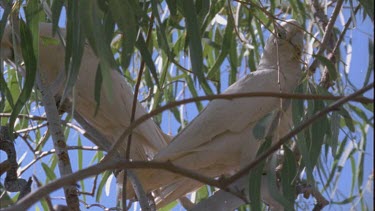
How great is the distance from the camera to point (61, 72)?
2211 mm

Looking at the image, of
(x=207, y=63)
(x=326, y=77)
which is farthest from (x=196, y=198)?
(x=326, y=77)

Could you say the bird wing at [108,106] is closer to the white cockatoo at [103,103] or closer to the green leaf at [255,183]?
the white cockatoo at [103,103]

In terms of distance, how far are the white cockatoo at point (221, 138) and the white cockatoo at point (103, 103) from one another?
0.47 feet

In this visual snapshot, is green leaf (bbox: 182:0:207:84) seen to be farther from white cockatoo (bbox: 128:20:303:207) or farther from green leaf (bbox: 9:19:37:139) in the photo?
white cockatoo (bbox: 128:20:303:207)

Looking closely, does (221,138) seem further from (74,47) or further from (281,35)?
(74,47)

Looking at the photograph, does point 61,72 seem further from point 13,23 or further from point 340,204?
point 340,204

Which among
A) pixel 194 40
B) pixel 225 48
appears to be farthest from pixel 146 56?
pixel 225 48

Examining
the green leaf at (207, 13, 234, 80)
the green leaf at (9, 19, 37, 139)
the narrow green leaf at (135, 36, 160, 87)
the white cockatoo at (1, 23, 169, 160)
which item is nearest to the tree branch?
the green leaf at (9, 19, 37, 139)

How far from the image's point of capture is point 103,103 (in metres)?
2.23

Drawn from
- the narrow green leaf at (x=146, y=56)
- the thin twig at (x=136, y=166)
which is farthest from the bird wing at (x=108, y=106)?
the thin twig at (x=136, y=166)

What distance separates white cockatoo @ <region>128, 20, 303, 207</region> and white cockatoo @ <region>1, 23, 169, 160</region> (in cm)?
14

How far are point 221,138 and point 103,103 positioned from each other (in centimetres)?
41

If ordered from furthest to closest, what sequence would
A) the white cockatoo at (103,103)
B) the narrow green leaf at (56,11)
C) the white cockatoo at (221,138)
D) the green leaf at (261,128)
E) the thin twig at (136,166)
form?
the white cockatoo at (103,103) < the white cockatoo at (221,138) < the narrow green leaf at (56,11) < the green leaf at (261,128) < the thin twig at (136,166)

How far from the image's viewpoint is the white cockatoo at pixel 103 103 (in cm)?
212
